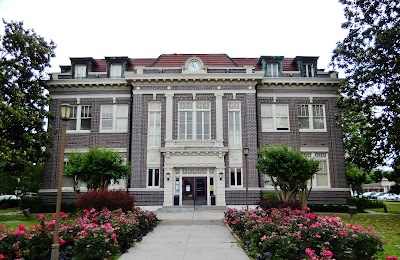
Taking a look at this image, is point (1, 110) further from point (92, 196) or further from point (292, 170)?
point (292, 170)

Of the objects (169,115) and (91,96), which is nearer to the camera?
(169,115)

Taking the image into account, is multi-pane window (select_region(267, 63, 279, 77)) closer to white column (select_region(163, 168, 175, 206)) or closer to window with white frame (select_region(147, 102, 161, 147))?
window with white frame (select_region(147, 102, 161, 147))

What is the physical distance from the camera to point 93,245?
315 inches

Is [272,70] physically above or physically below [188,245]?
above

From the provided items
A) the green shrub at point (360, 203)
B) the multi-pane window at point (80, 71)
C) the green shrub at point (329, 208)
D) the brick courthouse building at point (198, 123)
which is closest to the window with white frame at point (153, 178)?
the brick courthouse building at point (198, 123)

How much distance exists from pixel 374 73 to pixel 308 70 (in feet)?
28.7

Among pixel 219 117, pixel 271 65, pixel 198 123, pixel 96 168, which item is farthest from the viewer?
pixel 271 65

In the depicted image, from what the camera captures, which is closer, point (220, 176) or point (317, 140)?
point (220, 176)

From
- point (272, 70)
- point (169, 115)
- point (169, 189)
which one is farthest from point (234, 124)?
point (169, 189)

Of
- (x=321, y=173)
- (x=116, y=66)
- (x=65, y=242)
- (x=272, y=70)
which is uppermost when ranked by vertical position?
(x=116, y=66)

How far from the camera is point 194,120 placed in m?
24.9

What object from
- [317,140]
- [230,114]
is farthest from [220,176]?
[317,140]

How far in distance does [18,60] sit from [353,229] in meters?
21.4

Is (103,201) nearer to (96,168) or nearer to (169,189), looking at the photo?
(96,168)
